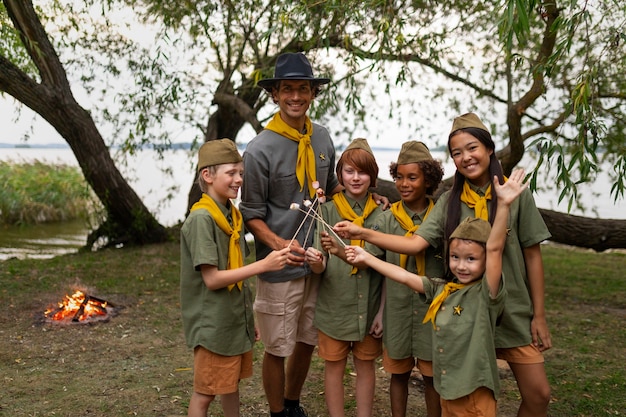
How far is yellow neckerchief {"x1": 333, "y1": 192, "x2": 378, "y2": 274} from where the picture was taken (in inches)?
134

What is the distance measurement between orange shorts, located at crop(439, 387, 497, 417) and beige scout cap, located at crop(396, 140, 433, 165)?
1.12m

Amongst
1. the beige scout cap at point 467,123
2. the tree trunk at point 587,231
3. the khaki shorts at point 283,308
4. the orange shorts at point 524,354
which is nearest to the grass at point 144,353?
the tree trunk at point 587,231

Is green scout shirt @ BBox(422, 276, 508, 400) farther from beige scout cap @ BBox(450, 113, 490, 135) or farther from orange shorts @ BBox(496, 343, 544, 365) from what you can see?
beige scout cap @ BBox(450, 113, 490, 135)

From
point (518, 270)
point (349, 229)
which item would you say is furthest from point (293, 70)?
point (518, 270)

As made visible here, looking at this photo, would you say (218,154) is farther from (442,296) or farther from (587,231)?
(587,231)

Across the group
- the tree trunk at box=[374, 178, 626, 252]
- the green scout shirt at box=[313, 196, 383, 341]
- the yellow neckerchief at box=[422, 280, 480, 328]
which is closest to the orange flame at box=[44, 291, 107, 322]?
the green scout shirt at box=[313, 196, 383, 341]

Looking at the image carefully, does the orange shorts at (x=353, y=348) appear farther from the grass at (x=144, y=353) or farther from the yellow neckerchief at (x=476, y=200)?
the yellow neckerchief at (x=476, y=200)

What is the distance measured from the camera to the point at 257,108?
9.08 metres

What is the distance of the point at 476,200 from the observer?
302 centimetres

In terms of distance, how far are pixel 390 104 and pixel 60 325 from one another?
15.1 ft

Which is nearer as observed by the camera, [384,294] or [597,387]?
[384,294]

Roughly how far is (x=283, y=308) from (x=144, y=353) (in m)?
2.00

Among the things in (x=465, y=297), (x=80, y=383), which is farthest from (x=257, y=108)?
(x=465, y=297)

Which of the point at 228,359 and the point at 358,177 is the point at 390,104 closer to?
the point at 358,177
